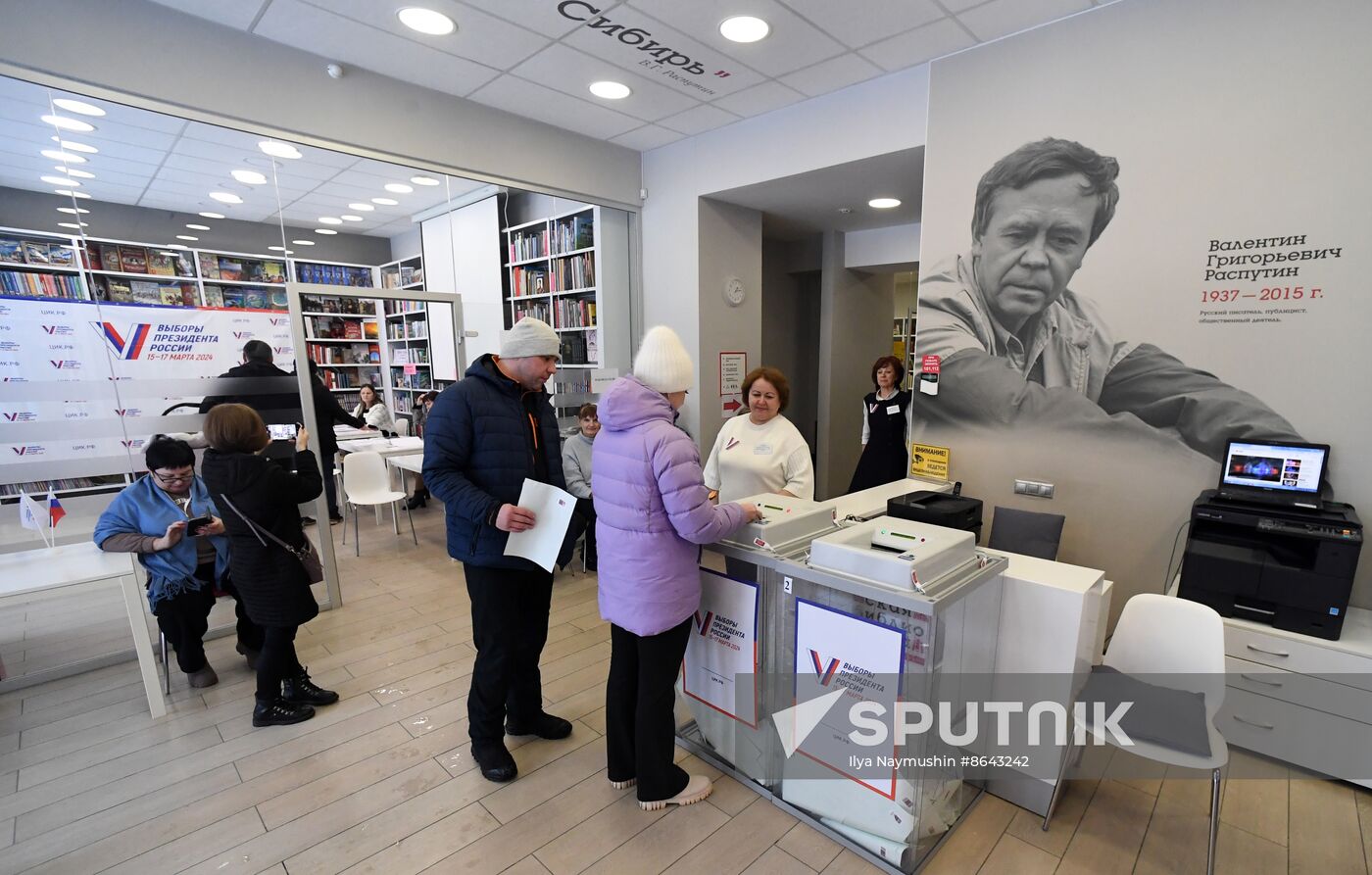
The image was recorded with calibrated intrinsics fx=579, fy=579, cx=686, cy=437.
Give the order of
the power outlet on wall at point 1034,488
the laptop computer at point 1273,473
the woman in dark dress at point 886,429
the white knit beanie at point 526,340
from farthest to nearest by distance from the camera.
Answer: the woman in dark dress at point 886,429 < the power outlet on wall at point 1034,488 < the laptop computer at point 1273,473 < the white knit beanie at point 526,340

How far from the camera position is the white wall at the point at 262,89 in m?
2.53

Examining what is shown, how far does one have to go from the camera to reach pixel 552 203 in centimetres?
480

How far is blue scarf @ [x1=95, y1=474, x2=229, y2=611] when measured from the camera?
271 centimetres

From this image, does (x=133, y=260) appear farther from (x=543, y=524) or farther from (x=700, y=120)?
(x=700, y=120)

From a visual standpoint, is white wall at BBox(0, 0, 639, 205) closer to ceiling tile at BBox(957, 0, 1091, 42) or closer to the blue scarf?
the blue scarf

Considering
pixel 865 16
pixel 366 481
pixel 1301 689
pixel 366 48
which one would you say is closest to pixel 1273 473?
pixel 1301 689

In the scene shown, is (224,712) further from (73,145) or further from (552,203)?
(552,203)

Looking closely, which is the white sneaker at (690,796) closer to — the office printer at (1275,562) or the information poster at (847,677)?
the information poster at (847,677)

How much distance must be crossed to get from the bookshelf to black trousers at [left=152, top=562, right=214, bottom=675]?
2.67m

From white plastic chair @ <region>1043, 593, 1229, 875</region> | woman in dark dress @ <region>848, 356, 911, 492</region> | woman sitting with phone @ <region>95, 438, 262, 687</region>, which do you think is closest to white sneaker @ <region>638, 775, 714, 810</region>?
white plastic chair @ <region>1043, 593, 1229, 875</region>

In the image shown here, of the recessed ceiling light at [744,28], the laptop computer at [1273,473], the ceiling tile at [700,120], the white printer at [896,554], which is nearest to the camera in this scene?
the white printer at [896,554]

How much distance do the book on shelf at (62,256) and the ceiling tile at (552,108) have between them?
229 cm

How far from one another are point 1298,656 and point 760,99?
12.9 ft

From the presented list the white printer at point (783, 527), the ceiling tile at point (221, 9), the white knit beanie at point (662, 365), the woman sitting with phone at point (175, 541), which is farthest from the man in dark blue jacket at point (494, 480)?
the ceiling tile at point (221, 9)
